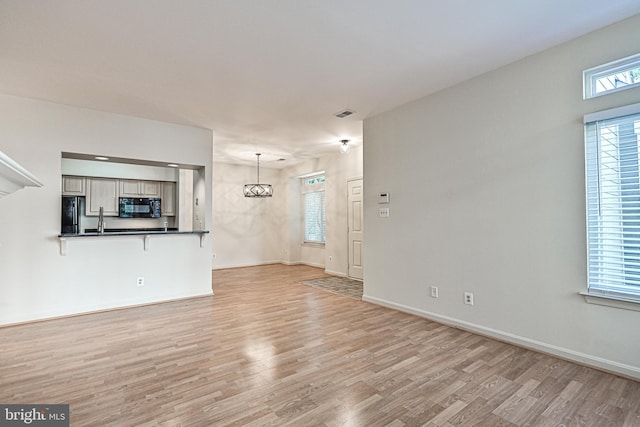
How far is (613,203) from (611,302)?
2.57ft

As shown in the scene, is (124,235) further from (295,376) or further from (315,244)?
(315,244)

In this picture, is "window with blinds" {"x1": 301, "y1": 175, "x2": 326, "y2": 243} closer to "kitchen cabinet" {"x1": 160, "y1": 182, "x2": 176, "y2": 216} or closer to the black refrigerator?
"kitchen cabinet" {"x1": 160, "y1": 182, "x2": 176, "y2": 216}

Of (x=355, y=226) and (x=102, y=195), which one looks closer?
(x=102, y=195)

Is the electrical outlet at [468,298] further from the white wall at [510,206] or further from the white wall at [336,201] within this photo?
the white wall at [336,201]

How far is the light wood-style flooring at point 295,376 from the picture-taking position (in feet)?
6.29

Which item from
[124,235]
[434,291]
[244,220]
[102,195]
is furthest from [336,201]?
[102,195]

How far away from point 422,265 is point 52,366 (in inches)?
150

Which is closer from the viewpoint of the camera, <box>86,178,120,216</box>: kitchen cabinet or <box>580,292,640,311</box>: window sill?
<box>580,292,640,311</box>: window sill

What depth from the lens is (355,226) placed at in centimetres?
649

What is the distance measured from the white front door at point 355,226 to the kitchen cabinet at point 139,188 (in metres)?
4.19

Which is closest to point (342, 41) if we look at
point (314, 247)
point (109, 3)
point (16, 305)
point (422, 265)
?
point (109, 3)

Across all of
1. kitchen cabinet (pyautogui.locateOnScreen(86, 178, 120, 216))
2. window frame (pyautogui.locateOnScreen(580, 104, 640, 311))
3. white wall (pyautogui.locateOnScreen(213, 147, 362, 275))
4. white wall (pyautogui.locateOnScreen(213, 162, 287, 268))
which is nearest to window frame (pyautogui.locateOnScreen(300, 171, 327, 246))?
white wall (pyautogui.locateOnScreen(213, 147, 362, 275))

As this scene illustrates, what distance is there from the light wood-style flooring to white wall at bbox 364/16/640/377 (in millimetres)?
312

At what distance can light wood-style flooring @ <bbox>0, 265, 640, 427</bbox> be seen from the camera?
192cm
